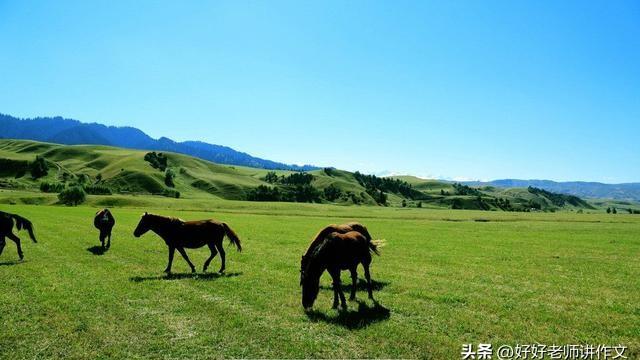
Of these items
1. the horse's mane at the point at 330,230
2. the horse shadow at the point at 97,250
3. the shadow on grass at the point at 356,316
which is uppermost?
the horse's mane at the point at 330,230

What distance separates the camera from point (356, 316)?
15055 millimetres

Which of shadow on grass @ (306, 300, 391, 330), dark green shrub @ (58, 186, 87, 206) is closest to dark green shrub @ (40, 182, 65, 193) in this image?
dark green shrub @ (58, 186, 87, 206)

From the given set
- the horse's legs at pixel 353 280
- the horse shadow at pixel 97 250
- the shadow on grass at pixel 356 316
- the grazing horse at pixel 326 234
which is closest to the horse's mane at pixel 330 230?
the grazing horse at pixel 326 234

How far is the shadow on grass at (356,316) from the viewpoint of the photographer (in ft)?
46.6

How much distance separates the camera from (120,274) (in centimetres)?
2219

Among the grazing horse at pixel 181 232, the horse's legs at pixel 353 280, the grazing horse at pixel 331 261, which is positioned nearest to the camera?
the grazing horse at pixel 331 261

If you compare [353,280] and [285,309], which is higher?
[353,280]

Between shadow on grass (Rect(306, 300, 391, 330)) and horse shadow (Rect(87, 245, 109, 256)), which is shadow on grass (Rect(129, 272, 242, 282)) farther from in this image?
horse shadow (Rect(87, 245, 109, 256))

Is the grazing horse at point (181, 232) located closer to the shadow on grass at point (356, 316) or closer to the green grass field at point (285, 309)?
the green grass field at point (285, 309)

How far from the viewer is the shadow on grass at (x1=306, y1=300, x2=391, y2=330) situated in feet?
46.6

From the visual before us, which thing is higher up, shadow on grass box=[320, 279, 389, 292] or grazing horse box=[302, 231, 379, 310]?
grazing horse box=[302, 231, 379, 310]

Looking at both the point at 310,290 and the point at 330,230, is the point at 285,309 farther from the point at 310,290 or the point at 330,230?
the point at 330,230

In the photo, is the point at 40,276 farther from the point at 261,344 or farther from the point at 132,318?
the point at 261,344

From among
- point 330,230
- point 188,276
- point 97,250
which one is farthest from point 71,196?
point 330,230
